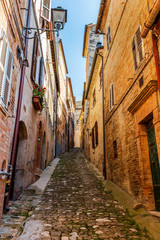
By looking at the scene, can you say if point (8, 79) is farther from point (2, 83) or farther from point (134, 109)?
point (134, 109)

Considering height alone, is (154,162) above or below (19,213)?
above

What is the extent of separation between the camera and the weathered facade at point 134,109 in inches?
199

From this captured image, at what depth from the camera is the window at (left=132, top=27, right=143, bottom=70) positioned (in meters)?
5.83

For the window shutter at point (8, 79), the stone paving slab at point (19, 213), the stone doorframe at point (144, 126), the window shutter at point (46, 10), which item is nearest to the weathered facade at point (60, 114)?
the window shutter at point (46, 10)

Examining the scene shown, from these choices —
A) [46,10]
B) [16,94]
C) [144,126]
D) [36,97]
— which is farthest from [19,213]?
[46,10]

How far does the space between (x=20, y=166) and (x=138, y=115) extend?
412 cm

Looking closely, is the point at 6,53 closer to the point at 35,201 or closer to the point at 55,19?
the point at 55,19

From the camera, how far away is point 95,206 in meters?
6.16

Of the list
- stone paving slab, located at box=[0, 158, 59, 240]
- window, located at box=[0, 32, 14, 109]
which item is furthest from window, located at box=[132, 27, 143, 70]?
stone paving slab, located at box=[0, 158, 59, 240]

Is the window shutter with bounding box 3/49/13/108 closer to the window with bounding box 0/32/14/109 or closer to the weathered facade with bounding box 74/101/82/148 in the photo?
the window with bounding box 0/32/14/109

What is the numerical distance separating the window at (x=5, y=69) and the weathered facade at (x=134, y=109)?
3.08m

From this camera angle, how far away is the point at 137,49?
602 centimetres

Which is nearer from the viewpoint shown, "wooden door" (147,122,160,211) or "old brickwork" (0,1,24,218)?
"old brickwork" (0,1,24,218)

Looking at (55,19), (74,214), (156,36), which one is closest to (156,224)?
(74,214)
